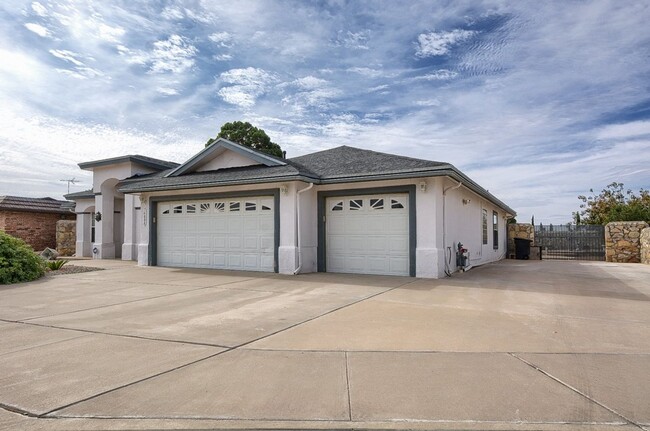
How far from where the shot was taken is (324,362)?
14.1 feet

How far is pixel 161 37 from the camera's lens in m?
10.6

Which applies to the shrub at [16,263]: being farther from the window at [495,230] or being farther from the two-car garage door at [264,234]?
Result: the window at [495,230]

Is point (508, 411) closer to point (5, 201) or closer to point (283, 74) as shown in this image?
point (283, 74)

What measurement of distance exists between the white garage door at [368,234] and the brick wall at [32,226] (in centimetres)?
1878

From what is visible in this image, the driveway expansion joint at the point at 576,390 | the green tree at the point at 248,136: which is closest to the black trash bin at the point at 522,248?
the green tree at the point at 248,136

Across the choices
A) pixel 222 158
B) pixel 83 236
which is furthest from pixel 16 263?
pixel 83 236

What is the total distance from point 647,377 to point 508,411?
1.81m

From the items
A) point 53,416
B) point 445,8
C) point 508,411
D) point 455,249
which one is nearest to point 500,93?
point 445,8

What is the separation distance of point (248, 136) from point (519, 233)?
20444 mm

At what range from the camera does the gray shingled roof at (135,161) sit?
19.0 m

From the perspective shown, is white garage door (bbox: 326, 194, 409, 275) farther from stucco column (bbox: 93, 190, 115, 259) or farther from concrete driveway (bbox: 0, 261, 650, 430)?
stucco column (bbox: 93, 190, 115, 259)

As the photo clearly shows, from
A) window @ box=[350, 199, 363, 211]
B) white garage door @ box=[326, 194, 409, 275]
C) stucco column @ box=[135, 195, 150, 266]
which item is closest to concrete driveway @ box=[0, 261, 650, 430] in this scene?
white garage door @ box=[326, 194, 409, 275]

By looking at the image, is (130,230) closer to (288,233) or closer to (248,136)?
(288,233)

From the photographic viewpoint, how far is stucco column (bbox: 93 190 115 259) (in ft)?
65.8
